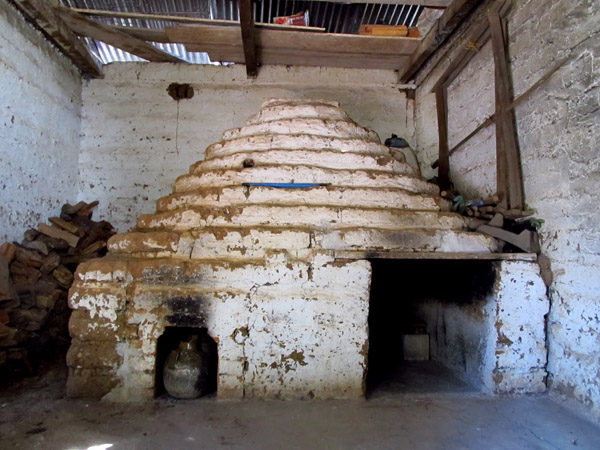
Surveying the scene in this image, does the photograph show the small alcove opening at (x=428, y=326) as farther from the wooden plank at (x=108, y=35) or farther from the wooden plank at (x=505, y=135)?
the wooden plank at (x=108, y=35)

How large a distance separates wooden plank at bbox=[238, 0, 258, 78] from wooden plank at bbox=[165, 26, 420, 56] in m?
0.17

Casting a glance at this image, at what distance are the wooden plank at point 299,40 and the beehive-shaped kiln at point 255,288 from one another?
291cm

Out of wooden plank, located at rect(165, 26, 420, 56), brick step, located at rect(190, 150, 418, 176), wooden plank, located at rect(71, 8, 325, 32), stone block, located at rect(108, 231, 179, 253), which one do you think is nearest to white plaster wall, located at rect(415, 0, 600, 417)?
brick step, located at rect(190, 150, 418, 176)

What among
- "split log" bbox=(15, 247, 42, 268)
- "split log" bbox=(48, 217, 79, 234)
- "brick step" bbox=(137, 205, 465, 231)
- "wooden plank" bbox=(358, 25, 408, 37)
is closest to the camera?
"brick step" bbox=(137, 205, 465, 231)

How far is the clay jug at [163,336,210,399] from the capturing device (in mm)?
3018

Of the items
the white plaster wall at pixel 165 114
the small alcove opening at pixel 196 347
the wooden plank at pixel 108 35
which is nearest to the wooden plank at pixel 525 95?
the white plaster wall at pixel 165 114

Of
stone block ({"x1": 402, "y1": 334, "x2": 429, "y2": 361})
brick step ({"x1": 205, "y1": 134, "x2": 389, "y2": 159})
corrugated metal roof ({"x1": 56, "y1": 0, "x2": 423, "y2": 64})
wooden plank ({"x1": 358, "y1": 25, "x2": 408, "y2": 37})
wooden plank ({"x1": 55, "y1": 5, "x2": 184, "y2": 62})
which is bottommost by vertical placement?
stone block ({"x1": 402, "y1": 334, "x2": 429, "y2": 361})

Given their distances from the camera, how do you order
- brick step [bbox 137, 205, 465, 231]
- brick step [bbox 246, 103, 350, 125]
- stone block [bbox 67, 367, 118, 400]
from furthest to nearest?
brick step [bbox 246, 103, 350, 125] < brick step [bbox 137, 205, 465, 231] < stone block [bbox 67, 367, 118, 400]

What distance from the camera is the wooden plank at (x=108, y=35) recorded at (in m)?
4.86

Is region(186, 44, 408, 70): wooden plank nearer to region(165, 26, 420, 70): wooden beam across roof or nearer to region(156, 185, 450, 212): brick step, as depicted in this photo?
region(165, 26, 420, 70): wooden beam across roof

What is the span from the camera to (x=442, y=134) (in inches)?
213

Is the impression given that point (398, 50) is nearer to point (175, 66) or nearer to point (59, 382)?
point (175, 66)

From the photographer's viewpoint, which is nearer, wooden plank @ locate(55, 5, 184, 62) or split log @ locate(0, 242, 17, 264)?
split log @ locate(0, 242, 17, 264)

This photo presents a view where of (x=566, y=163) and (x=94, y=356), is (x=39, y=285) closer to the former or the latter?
(x=94, y=356)
